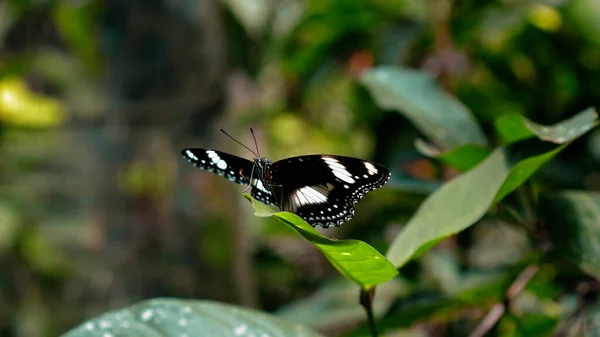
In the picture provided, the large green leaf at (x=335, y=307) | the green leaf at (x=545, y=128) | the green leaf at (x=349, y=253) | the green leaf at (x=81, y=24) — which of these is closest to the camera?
the green leaf at (x=349, y=253)

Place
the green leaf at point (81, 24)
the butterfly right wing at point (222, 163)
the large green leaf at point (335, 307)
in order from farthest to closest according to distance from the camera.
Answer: the green leaf at point (81, 24)
the large green leaf at point (335, 307)
the butterfly right wing at point (222, 163)

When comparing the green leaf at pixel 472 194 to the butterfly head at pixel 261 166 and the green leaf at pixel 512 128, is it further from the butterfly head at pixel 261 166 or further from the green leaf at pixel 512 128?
the butterfly head at pixel 261 166

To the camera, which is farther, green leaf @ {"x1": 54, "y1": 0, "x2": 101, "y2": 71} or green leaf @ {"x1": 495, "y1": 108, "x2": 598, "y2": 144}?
green leaf @ {"x1": 54, "y1": 0, "x2": 101, "y2": 71}

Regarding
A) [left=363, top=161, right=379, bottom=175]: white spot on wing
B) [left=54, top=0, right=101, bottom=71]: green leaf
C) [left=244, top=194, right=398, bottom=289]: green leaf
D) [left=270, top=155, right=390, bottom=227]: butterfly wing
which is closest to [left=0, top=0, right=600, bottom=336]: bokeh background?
[left=54, top=0, right=101, bottom=71]: green leaf

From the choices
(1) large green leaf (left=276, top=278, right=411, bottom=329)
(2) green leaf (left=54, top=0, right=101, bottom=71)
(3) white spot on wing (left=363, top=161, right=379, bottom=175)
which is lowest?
(1) large green leaf (left=276, top=278, right=411, bottom=329)

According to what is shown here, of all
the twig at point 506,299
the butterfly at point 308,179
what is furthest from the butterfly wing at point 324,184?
the twig at point 506,299

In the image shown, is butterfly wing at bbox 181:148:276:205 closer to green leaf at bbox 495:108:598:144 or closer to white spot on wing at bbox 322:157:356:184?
white spot on wing at bbox 322:157:356:184
